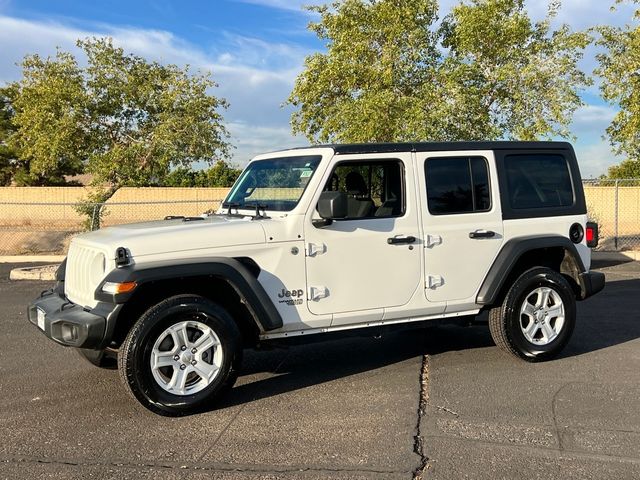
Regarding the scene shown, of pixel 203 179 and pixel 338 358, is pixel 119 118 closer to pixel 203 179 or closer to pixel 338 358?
pixel 338 358

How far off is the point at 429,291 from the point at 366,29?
10668 millimetres

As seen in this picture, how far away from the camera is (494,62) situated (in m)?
15.1

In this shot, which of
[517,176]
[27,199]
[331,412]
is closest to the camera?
[331,412]

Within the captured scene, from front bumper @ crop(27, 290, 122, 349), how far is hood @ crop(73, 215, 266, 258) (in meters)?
0.41

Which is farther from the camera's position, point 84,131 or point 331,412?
point 84,131

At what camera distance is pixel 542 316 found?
234 inches

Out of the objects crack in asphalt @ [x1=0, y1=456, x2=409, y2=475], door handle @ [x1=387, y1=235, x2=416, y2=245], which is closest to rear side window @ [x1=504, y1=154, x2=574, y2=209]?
door handle @ [x1=387, y1=235, x2=416, y2=245]

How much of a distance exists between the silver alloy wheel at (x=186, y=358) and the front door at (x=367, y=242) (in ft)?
2.81

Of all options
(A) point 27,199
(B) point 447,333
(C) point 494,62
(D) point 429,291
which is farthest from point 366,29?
(A) point 27,199

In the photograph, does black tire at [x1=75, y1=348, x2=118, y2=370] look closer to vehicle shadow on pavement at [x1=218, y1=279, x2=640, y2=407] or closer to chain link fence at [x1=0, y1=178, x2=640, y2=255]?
vehicle shadow on pavement at [x1=218, y1=279, x2=640, y2=407]

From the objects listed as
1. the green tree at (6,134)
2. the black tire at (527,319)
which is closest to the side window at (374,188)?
the black tire at (527,319)

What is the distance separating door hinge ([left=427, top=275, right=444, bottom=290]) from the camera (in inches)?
217

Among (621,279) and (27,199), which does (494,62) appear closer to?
(621,279)

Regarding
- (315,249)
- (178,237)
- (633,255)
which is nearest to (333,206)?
(315,249)
